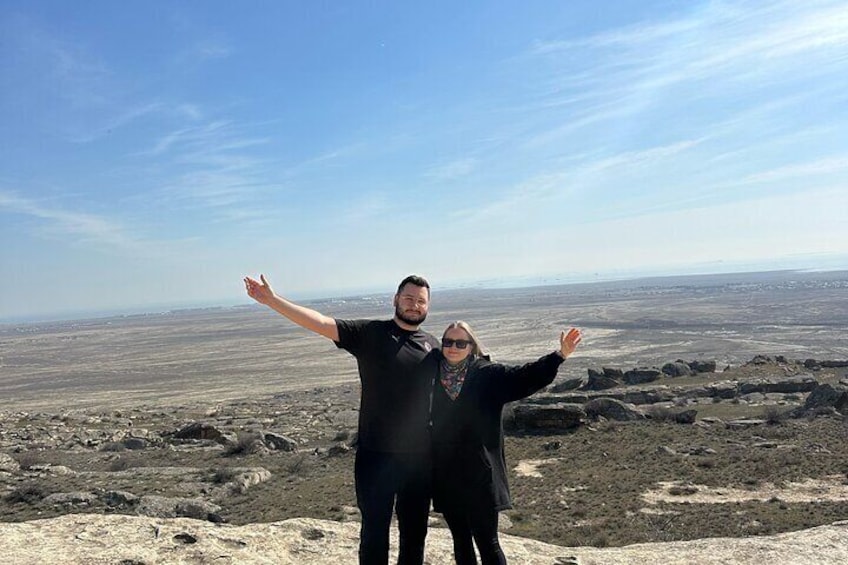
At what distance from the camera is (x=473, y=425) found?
150 inches

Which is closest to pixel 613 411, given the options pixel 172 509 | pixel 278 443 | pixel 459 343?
pixel 278 443

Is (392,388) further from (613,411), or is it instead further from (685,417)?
(613,411)

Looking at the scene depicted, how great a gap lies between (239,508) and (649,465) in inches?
482

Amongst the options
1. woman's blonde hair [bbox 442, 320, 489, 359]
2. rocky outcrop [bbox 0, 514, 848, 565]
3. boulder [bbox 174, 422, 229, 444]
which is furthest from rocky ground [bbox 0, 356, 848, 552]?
woman's blonde hair [bbox 442, 320, 489, 359]

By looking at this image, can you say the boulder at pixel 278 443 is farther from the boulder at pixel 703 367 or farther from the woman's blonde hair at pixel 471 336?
the boulder at pixel 703 367

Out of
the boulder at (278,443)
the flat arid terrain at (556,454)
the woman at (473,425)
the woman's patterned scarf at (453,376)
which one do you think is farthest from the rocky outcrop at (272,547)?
the boulder at (278,443)

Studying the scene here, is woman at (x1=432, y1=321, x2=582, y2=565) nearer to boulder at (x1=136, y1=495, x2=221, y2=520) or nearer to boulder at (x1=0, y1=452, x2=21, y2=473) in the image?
boulder at (x1=136, y1=495, x2=221, y2=520)

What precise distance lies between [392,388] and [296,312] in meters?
0.81

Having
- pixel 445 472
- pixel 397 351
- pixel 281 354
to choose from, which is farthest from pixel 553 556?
pixel 281 354

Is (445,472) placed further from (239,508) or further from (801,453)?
(801,453)

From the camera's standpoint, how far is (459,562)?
411cm

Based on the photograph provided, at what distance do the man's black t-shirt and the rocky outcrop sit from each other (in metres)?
2.80

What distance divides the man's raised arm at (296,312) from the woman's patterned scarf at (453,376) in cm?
75

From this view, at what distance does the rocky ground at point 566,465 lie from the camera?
1298cm
